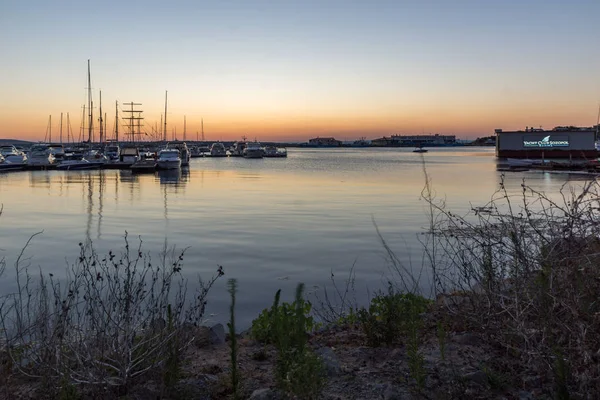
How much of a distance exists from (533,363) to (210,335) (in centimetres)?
374

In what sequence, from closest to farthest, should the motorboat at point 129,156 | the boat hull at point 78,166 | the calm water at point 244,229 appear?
the calm water at point 244,229, the boat hull at point 78,166, the motorboat at point 129,156

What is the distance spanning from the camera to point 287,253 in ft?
47.9

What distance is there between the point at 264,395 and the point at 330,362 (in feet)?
3.10

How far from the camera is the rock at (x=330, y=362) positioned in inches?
209

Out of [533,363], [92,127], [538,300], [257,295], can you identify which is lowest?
[257,295]

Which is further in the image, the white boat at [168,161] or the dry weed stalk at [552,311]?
the white boat at [168,161]

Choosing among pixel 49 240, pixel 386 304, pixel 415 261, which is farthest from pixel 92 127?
pixel 386 304

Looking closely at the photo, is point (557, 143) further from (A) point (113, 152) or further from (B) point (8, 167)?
(B) point (8, 167)

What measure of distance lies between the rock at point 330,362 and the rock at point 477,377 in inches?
47.8

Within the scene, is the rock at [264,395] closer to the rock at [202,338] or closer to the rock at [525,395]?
the rock at [202,338]

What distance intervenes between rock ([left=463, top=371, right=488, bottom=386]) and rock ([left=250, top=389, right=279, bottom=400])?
1.76 metres

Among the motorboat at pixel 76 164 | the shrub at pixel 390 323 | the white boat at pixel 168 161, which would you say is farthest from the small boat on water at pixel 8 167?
the shrub at pixel 390 323

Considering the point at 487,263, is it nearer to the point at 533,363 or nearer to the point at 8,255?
the point at 533,363

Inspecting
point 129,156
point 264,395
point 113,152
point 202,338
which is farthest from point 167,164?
point 264,395
